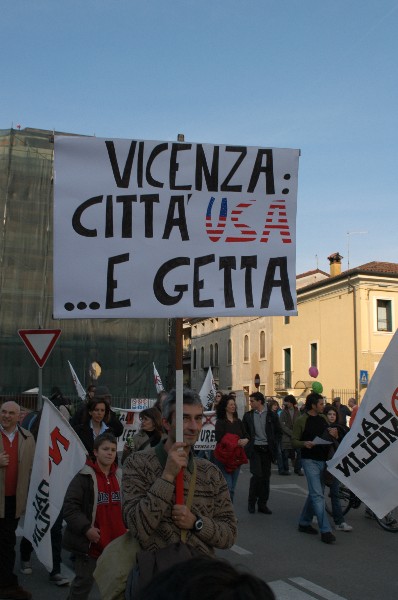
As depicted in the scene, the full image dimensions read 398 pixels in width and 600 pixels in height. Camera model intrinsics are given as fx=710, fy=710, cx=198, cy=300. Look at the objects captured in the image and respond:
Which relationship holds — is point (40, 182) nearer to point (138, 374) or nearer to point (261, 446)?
point (138, 374)

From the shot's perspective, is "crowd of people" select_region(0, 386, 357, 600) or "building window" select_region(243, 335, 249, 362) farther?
"building window" select_region(243, 335, 249, 362)

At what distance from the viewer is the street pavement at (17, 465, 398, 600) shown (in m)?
6.35

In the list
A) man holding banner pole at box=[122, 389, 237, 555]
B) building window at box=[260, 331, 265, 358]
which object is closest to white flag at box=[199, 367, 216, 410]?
man holding banner pole at box=[122, 389, 237, 555]

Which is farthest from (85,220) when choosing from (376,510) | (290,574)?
(290,574)

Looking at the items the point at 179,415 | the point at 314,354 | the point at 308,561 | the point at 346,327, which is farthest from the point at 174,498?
Answer: the point at 314,354

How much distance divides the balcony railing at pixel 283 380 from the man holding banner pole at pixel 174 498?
4348 cm

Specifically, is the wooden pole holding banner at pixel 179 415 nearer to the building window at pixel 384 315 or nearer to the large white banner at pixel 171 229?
the large white banner at pixel 171 229

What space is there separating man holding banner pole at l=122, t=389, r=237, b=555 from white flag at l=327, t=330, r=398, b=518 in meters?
2.44

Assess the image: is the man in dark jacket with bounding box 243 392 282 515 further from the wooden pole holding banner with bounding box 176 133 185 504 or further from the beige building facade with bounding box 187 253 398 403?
the beige building facade with bounding box 187 253 398 403

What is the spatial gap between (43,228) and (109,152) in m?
30.5

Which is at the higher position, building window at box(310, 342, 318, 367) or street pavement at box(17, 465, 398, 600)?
building window at box(310, 342, 318, 367)

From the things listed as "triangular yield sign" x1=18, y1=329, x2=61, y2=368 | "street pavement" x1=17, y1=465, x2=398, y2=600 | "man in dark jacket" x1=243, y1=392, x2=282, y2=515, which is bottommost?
"street pavement" x1=17, y1=465, x2=398, y2=600

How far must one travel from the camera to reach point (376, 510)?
17.5 feet

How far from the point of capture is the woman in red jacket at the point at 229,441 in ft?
33.5
